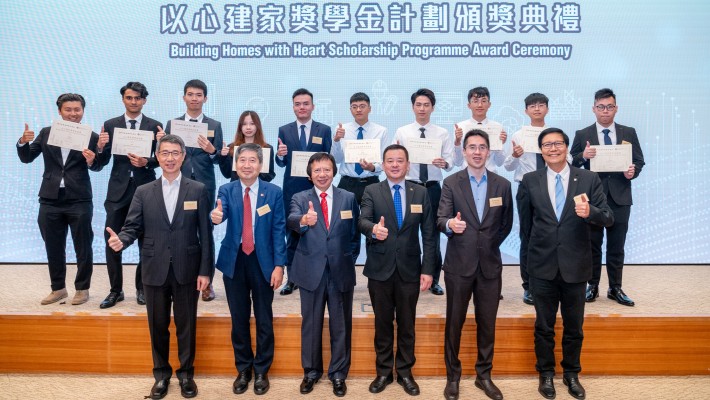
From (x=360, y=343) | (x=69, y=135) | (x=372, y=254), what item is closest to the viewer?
(x=372, y=254)

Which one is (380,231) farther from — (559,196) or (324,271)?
(559,196)

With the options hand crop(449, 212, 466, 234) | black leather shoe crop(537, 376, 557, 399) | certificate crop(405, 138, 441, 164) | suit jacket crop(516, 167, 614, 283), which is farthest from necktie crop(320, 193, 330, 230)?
black leather shoe crop(537, 376, 557, 399)

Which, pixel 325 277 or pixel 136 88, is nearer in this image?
pixel 325 277

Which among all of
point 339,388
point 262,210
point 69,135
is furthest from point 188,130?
point 339,388

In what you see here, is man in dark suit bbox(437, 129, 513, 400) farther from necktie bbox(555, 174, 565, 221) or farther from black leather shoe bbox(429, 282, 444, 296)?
black leather shoe bbox(429, 282, 444, 296)

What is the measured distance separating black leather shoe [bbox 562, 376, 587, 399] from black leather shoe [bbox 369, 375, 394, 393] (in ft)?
3.65

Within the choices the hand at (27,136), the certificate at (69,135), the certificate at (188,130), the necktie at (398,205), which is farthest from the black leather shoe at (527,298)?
the hand at (27,136)

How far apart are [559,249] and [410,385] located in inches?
48.0

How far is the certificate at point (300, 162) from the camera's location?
376cm

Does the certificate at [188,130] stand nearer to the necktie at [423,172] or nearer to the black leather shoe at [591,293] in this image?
the necktie at [423,172]

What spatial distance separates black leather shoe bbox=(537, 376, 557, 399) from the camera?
298cm

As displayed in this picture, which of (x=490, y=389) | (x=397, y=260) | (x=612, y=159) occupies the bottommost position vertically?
(x=490, y=389)

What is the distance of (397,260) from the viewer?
2.94 meters

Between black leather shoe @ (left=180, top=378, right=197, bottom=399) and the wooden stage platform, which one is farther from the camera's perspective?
the wooden stage platform
